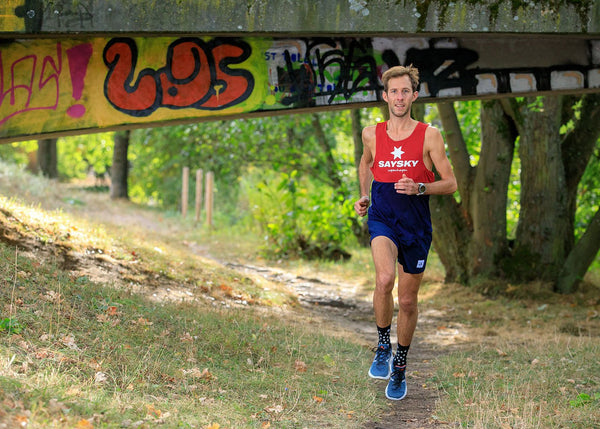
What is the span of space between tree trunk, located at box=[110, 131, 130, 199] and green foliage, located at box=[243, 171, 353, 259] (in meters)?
8.83

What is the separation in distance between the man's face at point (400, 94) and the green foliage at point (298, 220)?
867 centimetres

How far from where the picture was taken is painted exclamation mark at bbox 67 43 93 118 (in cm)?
686

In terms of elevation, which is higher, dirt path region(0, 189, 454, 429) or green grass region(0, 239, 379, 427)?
green grass region(0, 239, 379, 427)

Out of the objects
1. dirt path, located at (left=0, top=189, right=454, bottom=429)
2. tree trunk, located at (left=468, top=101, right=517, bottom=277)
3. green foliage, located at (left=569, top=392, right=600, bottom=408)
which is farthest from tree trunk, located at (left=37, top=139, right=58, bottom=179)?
green foliage, located at (left=569, top=392, right=600, bottom=408)

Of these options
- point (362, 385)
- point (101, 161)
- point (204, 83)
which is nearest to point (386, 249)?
point (362, 385)

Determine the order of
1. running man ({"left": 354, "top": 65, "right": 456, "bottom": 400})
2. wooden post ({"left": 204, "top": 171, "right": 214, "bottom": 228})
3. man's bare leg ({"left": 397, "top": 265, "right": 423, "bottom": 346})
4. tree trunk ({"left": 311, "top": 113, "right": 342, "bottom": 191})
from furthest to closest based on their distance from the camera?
wooden post ({"left": 204, "top": 171, "right": 214, "bottom": 228}), tree trunk ({"left": 311, "top": 113, "right": 342, "bottom": 191}), man's bare leg ({"left": 397, "top": 265, "right": 423, "bottom": 346}), running man ({"left": 354, "top": 65, "right": 456, "bottom": 400})

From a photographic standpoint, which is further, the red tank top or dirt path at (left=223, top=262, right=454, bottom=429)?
the red tank top

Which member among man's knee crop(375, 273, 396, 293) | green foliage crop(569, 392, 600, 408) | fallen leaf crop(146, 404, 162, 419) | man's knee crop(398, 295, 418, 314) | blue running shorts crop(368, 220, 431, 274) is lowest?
green foliage crop(569, 392, 600, 408)

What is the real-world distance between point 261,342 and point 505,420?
96.3 inches

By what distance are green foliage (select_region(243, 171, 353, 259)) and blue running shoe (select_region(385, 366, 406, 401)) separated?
855 cm

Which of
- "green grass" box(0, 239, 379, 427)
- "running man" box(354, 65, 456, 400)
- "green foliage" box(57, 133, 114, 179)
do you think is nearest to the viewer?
"green grass" box(0, 239, 379, 427)

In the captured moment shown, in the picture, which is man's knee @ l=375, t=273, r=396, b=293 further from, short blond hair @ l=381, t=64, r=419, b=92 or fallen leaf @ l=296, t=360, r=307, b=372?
short blond hair @ l=381, t=64, r=419, b=92

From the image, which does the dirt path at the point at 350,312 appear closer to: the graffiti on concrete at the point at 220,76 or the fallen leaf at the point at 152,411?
the fallen leaf at the point at 152,411

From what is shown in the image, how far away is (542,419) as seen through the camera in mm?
4758
